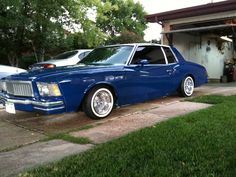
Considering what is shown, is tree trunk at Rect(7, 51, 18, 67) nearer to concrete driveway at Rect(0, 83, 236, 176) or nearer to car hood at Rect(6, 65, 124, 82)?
concrete driveway at Rect(0, 83, 236, 176)

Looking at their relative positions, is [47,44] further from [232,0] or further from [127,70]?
[127,70]

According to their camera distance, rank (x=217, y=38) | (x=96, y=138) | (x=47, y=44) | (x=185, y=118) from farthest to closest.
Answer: (x=47, y=44) → (x=217, y=38) → (x=185, y=118) → (x=96, y=138)

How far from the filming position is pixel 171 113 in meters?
7.02

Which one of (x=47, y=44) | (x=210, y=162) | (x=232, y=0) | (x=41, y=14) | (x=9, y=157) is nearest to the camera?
(x=210, y=162)

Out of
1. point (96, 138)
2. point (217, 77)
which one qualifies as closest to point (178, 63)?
point (96, 138)

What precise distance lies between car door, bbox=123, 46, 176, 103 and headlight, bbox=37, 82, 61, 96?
1718mm

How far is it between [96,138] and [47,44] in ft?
53.2

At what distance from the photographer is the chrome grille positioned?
5.99 meters

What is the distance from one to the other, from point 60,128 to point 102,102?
995 millimetres

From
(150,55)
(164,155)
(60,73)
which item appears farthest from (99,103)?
(164,155)

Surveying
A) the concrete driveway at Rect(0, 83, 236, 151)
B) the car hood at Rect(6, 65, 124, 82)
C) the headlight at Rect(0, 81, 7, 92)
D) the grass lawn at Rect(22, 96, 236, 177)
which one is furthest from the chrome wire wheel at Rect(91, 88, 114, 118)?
the headlight at Rect(0, 81, 7, 92)

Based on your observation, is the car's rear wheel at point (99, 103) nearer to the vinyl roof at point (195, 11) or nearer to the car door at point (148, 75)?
the car door at point (148, 75)

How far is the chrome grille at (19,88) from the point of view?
19.7 ft

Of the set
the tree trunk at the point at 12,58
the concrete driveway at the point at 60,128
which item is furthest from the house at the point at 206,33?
the tree trunk at the point at 12,58
